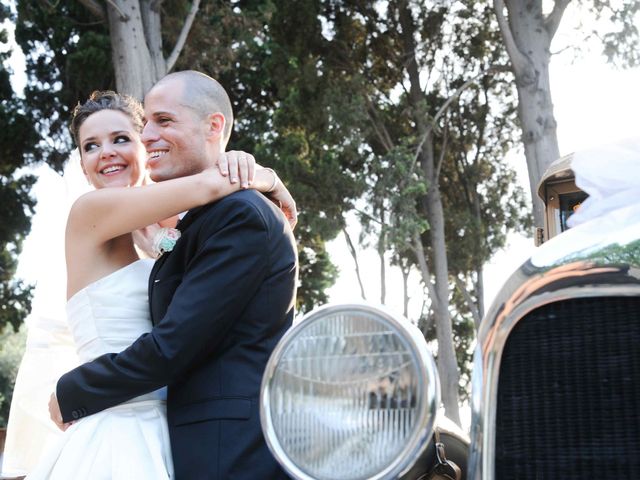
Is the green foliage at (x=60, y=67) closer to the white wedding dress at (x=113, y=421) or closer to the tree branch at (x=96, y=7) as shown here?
the tree branch at (x=96, y=7)

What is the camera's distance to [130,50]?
34.3 ft

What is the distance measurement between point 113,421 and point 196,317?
0.43 m

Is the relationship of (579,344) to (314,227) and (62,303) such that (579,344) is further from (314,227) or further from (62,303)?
(314,227)

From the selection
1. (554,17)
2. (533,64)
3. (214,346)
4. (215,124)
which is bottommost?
(214,346)

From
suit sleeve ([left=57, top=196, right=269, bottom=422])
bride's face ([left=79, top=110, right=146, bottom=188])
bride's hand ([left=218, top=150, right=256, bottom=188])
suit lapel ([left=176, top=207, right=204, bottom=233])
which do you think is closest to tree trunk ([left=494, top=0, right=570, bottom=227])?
bride's face ([left=79, top=110, right=146, bottom=188])

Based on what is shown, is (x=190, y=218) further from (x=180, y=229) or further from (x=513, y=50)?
(x=513, y=50)

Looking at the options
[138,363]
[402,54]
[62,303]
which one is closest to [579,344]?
[138,363]

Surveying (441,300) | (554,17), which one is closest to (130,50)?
(554,17)

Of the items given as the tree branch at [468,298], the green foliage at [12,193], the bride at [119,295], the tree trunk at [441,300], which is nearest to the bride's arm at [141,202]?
the bride at [119,295]

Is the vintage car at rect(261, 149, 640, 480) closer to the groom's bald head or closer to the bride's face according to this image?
the groom's bald head

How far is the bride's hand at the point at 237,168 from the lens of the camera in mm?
2359

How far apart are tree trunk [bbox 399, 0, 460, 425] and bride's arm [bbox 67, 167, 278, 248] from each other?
15.8 meters

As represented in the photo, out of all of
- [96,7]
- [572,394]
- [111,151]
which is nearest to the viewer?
[572,394]

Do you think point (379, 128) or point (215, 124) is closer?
point (215, 124)
